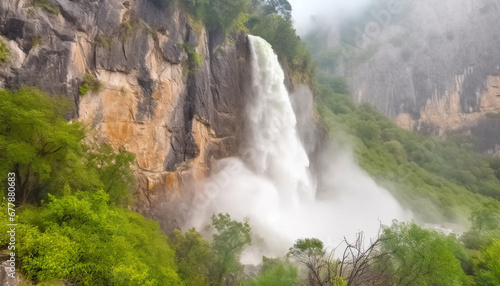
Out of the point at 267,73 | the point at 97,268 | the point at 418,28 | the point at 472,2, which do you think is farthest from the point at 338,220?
the point at 472,2

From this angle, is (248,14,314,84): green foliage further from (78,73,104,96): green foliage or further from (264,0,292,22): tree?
(78,73,104,96): green foliage

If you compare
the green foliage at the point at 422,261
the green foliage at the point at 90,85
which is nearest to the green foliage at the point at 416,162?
the green foliage at the point at 422,261

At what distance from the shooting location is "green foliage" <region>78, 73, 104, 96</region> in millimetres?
16956

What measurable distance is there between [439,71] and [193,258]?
7209 centimetres

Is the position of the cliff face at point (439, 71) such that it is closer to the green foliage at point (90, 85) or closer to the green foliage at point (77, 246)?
the green foliage at point (90, 85)

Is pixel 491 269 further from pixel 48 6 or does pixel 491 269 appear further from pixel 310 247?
pixel 48 6

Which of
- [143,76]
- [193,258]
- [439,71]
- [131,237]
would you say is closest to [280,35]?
[143,76]

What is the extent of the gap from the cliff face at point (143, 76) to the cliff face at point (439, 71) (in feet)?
178

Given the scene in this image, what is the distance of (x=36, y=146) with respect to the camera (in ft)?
37.4

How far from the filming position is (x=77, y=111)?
Answer: 54.5 feet

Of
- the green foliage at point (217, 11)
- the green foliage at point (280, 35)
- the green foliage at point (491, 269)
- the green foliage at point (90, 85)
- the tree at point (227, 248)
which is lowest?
the tree at point (227, 248)

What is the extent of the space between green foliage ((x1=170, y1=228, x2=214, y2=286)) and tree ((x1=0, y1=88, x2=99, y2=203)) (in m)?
5.63

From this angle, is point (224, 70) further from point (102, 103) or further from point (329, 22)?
point (329, 22)

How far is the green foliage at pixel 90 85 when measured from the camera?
17.0m
